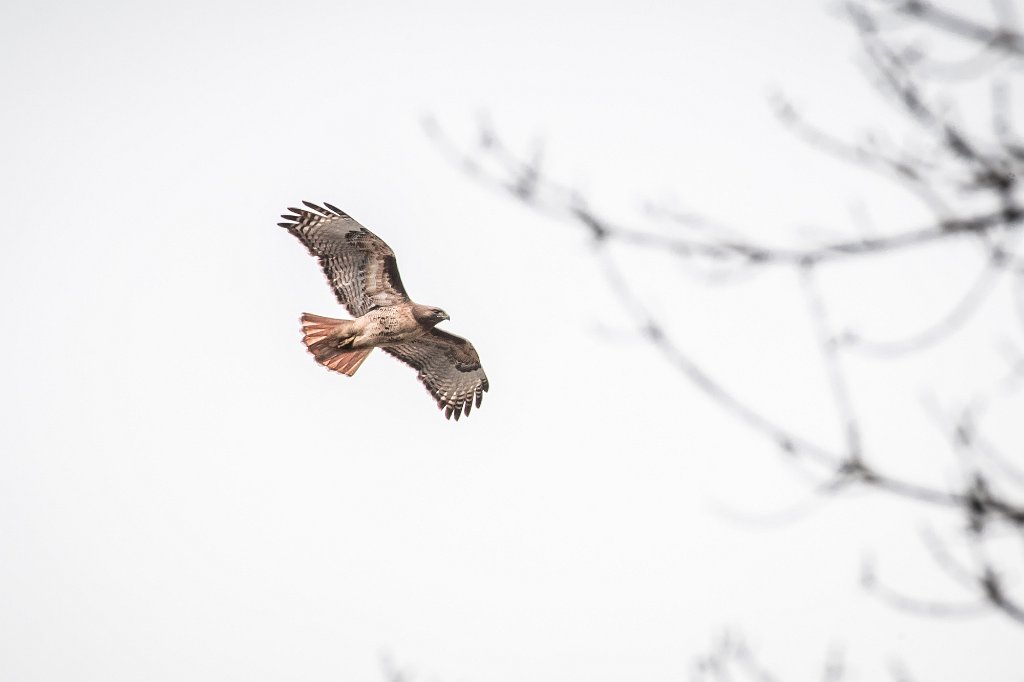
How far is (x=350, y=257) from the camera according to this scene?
10953 millimetres

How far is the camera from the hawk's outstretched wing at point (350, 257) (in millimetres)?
10812

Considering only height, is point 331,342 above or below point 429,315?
below

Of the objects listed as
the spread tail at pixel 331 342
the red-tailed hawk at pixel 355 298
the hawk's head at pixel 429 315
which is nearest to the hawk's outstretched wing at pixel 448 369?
the red-tailed hawk at pixel 355 298

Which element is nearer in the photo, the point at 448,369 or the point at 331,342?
the point at 331,342

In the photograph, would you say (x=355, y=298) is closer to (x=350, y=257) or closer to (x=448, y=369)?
(x=350, y=257)

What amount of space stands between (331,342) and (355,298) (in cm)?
67

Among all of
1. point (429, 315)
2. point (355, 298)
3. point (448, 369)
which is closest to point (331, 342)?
point (355, 298)

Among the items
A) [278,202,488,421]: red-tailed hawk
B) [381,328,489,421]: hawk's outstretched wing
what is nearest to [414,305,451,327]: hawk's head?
[278,202,488,421]: red-tailed hawk

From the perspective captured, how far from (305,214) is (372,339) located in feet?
4.92

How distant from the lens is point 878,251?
2.29m

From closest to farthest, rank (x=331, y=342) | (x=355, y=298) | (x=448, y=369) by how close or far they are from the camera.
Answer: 1. (x=331, y=342)
2. (x=355, y=298)
3. (x=448, y=369)

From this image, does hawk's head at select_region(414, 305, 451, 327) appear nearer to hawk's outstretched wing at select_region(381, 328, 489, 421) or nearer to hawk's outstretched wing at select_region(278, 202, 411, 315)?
hawk's outstretched wing at select_region(278, 202, 411, 315)

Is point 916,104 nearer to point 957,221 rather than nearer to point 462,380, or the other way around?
point 957,221

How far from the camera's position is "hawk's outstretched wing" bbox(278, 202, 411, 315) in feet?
35.5
